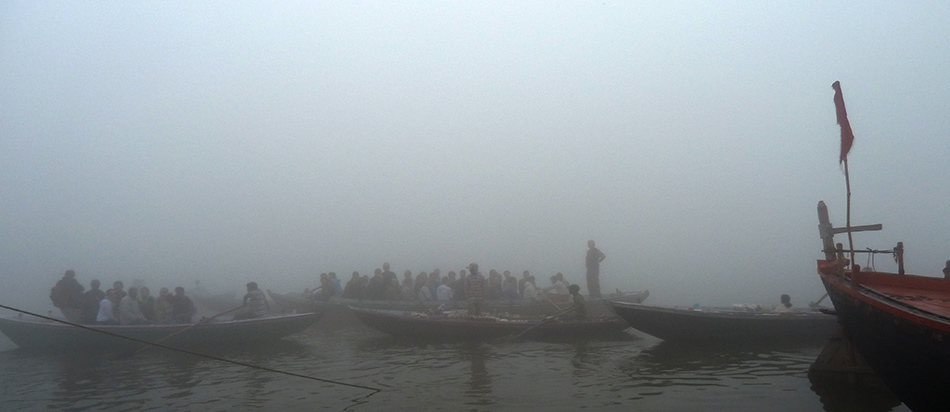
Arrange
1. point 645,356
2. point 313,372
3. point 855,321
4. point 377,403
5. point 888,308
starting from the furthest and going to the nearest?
1. point 645,356
2. point 313,372
3. point 377,403
4. point 855,321
5. point 888,308

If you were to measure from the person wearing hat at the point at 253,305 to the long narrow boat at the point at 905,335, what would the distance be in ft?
43.0

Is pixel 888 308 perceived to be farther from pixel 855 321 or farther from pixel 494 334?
pixel 494 334

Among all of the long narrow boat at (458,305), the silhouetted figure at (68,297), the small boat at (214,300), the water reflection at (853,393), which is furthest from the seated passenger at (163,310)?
the water reflection at (853,393)

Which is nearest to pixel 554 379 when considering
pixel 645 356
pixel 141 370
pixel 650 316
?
pixel 645 356

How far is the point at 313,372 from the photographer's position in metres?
11.0

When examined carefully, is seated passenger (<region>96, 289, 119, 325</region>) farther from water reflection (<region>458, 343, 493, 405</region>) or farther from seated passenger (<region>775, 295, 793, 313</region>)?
seated passenger (<region>775, 295, 793, 313</region>)

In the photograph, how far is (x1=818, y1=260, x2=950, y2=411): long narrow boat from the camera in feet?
16.7

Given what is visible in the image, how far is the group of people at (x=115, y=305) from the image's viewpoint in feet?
47.0

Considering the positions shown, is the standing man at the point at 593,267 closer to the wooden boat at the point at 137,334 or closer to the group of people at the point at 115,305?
the wooden boat at the point at 137,334

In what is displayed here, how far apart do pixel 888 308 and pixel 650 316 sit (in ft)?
22.6

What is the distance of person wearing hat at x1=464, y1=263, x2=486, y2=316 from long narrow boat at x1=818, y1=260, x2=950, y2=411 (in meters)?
8.67

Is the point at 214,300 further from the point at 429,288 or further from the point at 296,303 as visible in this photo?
the point at 429,288

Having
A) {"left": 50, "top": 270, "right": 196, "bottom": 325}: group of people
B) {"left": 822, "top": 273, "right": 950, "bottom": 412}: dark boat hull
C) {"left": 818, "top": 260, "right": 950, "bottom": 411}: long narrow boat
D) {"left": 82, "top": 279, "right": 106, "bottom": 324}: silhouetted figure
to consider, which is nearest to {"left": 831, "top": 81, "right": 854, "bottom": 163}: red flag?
Answer: {"left": 818, "top": 260, "right": 950, "bottom": 411}: long narrow boat

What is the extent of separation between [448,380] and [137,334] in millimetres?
8574
